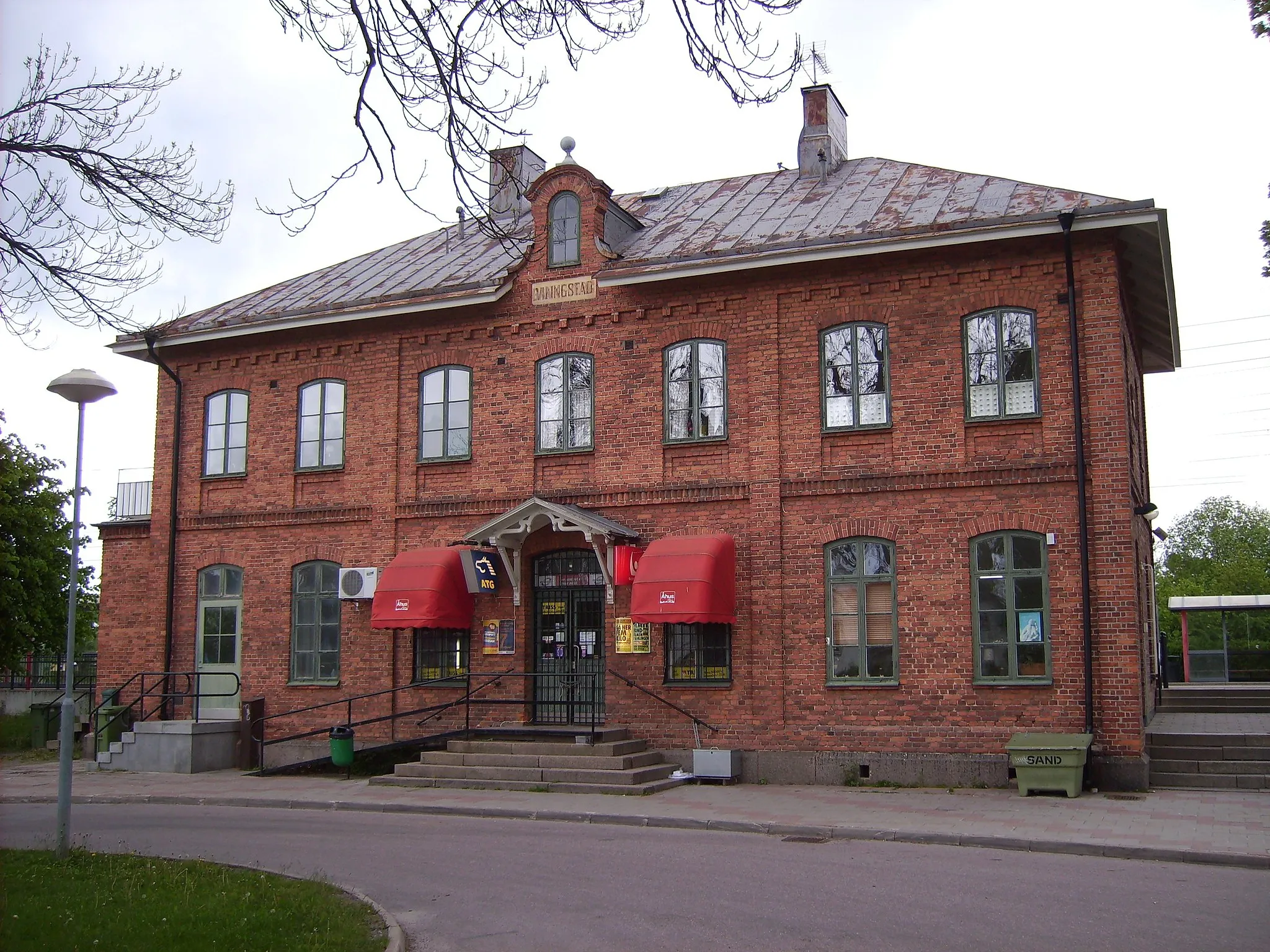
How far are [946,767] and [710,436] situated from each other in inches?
239

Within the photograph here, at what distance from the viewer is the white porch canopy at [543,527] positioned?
19266 millimetres

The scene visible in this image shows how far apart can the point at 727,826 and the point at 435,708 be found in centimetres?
724

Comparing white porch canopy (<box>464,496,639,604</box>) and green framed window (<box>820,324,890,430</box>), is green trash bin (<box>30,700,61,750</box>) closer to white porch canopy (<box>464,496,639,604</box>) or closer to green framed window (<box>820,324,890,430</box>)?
white porch canopy (<box>464,496,639,604</box>)

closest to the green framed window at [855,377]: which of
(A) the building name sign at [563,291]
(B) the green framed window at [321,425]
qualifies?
(A) the building name sign at [563,291]

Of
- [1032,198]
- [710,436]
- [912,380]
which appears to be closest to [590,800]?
[710,436]

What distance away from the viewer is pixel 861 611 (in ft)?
60.6

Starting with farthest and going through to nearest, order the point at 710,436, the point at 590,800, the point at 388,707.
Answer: the point at 388,707, the point at 710,436, the point at 590,800

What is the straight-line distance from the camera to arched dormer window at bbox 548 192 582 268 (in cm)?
2112

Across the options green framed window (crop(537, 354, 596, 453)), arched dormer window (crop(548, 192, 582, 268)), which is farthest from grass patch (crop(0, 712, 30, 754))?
arched dormer window (crop(548, 192, 582, 268))

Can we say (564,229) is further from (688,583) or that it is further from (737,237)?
(688,583)

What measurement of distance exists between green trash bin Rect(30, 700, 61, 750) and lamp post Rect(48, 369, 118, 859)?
49.0ft

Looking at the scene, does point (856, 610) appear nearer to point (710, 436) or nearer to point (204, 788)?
point (710, 436)

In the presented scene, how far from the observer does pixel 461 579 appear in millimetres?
20688

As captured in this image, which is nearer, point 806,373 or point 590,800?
point 590,800
